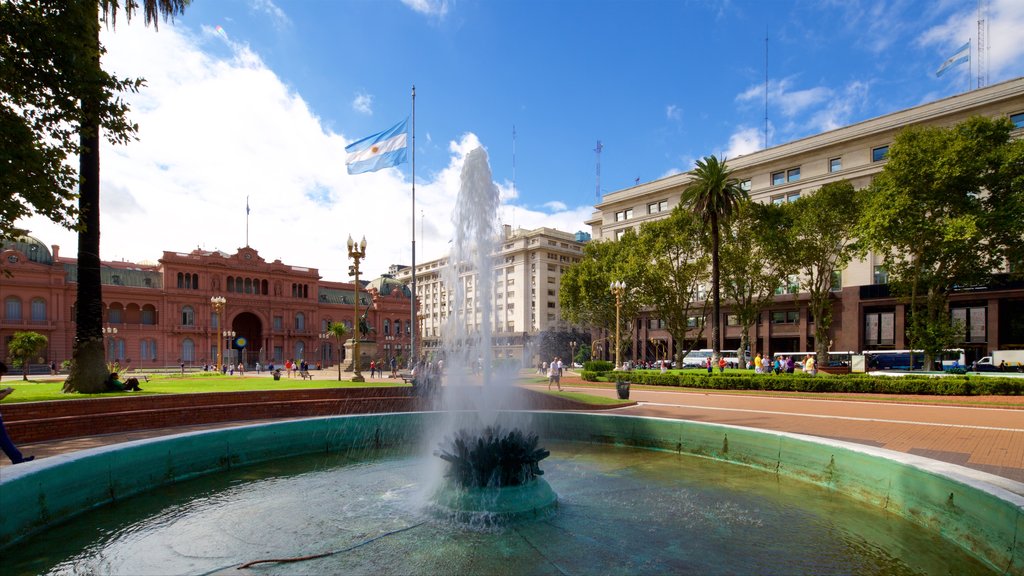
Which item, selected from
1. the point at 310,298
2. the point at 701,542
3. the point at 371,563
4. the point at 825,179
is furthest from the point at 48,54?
the point at 310,298

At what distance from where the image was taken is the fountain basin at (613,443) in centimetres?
573

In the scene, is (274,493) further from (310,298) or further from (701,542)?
(310,298)

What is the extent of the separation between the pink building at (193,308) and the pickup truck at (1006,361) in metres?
51.4

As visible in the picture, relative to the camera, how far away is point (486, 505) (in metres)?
6.93

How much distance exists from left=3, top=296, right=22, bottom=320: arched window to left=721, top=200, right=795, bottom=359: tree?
232ft

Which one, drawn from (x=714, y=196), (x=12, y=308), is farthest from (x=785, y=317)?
(x=12, y=308)

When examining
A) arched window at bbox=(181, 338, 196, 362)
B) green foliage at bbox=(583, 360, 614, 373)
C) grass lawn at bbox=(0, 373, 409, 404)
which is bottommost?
arched window at bbox=(181, 338, 196, 362)

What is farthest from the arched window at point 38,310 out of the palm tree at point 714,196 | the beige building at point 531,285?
the palm tree at point 714,196

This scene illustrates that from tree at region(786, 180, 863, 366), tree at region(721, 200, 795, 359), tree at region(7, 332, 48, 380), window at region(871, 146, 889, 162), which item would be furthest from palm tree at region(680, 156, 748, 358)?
tree at region(7, 332, 48, 380)

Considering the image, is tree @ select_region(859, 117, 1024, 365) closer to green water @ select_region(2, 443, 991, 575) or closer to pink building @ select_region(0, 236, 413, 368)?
green water @ select_region(2, 443, 991, 575)

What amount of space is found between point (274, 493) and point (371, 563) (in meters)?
3.64

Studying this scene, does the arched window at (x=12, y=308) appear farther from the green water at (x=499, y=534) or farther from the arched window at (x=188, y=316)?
the green water at (x=499, y=534)

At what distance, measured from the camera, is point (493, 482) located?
7180 mm

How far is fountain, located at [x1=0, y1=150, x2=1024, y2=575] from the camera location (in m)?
5.50
